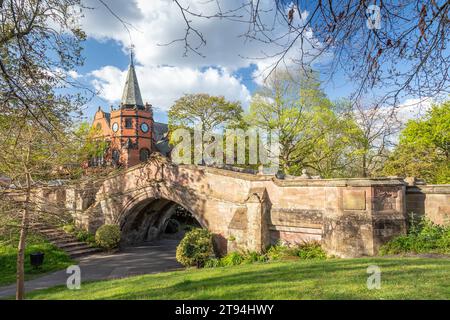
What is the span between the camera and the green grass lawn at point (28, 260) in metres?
13.2

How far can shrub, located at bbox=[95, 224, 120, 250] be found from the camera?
17891 mm

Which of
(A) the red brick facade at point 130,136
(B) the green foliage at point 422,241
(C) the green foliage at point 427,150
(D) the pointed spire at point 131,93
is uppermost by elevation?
(D) the pointed spire at point 131,93

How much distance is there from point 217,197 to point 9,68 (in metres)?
10.5

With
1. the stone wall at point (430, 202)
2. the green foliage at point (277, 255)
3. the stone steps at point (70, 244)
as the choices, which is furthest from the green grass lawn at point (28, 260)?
the stone wall at point (430, 202)

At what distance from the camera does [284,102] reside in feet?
78.1

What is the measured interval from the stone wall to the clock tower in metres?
32.0

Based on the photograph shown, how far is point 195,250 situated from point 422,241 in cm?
831

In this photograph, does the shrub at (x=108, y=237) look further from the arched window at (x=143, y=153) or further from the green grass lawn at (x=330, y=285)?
the arched window at (x=143, y=153)

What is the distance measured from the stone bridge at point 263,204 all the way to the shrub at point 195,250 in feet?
3.12

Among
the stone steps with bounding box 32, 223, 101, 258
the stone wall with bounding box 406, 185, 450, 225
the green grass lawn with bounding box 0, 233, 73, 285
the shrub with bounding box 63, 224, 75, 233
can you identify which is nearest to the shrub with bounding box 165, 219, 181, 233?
the shrub with bounding box 63, 224, 75, 233

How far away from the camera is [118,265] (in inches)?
593

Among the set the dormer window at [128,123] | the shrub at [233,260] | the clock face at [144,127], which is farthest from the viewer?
the clock face at [144,127]

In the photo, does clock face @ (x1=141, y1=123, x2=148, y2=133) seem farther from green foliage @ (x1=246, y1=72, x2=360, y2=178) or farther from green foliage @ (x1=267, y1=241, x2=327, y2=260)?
green foliage @ (x1=267, y1=241, x2=327, y2=260)
